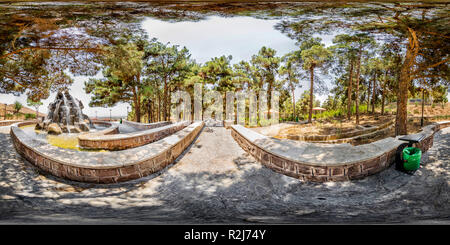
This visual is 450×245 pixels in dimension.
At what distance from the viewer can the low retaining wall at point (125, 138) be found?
1452 millimetres

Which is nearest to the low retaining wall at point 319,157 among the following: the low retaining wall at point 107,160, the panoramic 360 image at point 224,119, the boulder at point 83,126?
the panoramic 360 image at point 224,119

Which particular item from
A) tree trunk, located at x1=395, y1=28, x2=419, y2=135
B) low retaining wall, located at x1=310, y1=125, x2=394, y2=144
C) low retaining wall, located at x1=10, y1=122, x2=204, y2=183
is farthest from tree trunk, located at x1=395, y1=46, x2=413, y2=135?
low retaining wall, located at x1=10, y1=122, x2=204, y2=183

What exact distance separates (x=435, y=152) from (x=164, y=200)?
300 centimetres

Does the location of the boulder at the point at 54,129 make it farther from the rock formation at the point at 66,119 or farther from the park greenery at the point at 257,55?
the park greenery at the point at 257,55

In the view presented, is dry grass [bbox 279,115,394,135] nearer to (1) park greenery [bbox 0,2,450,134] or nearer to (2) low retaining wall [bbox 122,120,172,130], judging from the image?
(1) park greenery [bbox 0,2,450,134]

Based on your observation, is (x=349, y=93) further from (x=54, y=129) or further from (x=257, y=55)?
(x=54, y=129)

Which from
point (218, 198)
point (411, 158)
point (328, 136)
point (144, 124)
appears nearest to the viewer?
point (218, 198)

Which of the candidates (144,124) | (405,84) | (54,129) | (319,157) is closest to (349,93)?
(405,84)

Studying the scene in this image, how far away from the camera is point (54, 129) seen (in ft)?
5.30

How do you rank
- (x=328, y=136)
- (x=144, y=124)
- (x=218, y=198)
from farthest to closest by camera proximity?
(x=144, y=124) → (x=328, y=136) → (x=218, y=198)

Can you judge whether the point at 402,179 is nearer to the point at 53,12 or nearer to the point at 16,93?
the point at 53,12

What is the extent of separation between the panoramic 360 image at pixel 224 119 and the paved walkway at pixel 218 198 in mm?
11

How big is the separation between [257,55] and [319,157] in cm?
112
